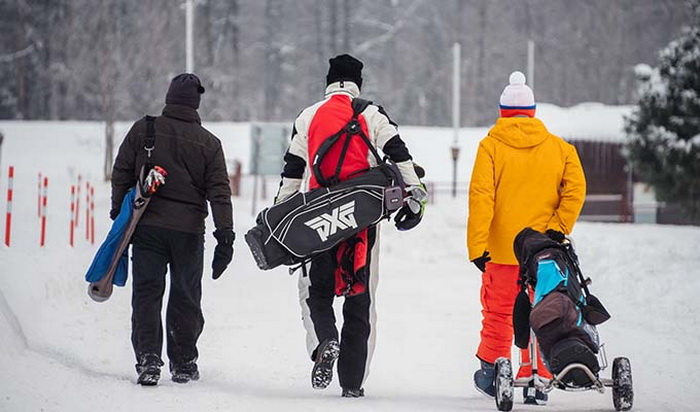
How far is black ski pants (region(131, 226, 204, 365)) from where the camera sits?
22.5 feet

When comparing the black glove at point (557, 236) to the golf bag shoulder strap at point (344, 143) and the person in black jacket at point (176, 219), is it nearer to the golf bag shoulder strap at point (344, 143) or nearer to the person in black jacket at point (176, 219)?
the golf bag shoulder strap at point (344, 143)

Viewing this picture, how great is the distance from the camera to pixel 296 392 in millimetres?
6945

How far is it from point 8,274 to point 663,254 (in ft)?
27.9

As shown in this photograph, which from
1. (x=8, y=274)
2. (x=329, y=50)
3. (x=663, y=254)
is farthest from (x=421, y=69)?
(x=8, y=274)

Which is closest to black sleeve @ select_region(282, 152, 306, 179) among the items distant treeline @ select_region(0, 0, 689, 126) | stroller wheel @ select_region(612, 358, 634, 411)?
stroller wheel @ select_region(612, 358, 634, 411)

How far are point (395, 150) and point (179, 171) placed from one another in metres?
1.41

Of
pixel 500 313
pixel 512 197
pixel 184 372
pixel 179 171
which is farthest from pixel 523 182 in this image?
pixel 184 372

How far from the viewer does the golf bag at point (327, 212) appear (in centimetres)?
646

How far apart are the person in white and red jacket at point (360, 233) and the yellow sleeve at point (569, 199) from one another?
930mm

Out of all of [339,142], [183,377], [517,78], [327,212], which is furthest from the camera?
[517,78]

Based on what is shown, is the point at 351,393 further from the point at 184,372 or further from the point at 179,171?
the point at 179,171

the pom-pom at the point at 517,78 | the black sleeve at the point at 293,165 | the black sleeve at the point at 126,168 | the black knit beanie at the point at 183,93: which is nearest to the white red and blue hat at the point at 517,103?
the pom-pom at the point at 517,78

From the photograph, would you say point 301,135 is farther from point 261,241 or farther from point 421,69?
point 421,69

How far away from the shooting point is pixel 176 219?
22.6 feet
